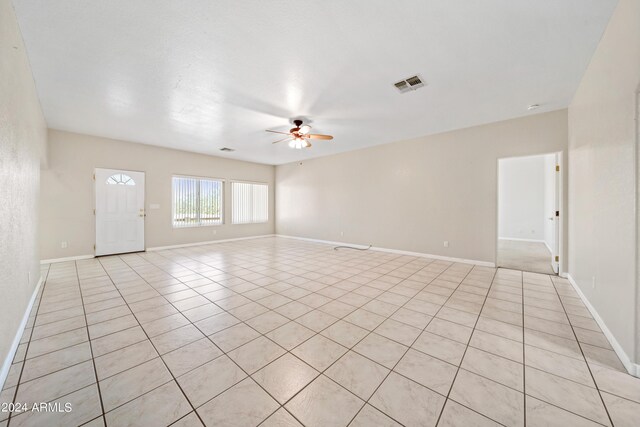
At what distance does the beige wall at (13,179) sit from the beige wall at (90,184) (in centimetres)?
308

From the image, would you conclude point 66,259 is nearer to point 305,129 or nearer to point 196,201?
point 196,201

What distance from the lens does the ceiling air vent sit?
3.08 metres

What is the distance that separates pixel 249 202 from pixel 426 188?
19.7 feet

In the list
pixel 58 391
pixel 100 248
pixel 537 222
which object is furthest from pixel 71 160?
pixel 537 222

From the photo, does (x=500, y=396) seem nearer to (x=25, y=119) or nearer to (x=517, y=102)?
(x=517, y=102)

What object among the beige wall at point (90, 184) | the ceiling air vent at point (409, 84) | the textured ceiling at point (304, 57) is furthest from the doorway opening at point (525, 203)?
the beige wall at point (90, 184)

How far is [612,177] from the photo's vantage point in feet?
6.80

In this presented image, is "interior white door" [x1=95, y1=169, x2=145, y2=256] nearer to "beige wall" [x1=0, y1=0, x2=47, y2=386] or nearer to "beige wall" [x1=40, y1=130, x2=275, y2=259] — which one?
"beige wall" [x1=40, y1=130, x2=275, y2=259]

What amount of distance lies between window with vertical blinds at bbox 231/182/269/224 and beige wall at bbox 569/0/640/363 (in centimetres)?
808

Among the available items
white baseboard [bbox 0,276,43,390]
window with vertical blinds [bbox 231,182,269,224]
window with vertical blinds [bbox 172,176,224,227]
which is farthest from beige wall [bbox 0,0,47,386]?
window with vertical blinds [bbox 231,182,269,224]

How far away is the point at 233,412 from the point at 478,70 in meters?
4.07

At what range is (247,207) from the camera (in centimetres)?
863

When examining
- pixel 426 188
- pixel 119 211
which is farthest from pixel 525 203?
pixel 119 211

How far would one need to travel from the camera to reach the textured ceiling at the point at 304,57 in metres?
2.04
